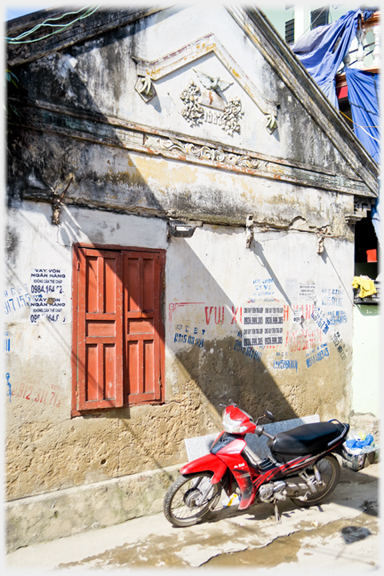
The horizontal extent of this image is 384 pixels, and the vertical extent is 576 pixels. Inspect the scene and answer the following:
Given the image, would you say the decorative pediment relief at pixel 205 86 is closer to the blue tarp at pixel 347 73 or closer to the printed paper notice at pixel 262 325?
the printed paper notice at pixel 262 325

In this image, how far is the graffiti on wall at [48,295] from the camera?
4684mm

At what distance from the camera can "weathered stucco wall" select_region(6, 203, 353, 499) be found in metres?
4.61

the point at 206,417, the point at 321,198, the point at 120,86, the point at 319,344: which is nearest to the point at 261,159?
the point at 321,198

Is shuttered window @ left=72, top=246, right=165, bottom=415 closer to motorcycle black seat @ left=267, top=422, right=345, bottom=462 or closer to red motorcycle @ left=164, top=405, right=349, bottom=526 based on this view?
red motorcycle @ left=164, top=405, right=349, bottom=526

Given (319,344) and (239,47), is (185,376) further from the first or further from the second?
(239,47)

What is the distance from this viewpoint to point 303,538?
15.2 ft

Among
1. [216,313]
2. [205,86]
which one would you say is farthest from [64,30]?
[216,313]

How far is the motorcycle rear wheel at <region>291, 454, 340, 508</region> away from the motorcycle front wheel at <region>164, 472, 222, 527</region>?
112 centimetres

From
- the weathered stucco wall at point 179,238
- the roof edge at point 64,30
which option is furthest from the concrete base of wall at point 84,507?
the roof edge at point 64,30

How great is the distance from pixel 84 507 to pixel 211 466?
1.43 meters

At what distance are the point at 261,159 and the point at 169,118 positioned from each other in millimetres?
1598

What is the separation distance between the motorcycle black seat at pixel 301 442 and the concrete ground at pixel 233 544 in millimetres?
747

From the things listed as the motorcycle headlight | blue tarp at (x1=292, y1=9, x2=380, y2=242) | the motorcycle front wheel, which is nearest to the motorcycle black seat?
the motorcycle headlight

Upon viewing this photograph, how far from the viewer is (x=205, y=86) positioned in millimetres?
6102
